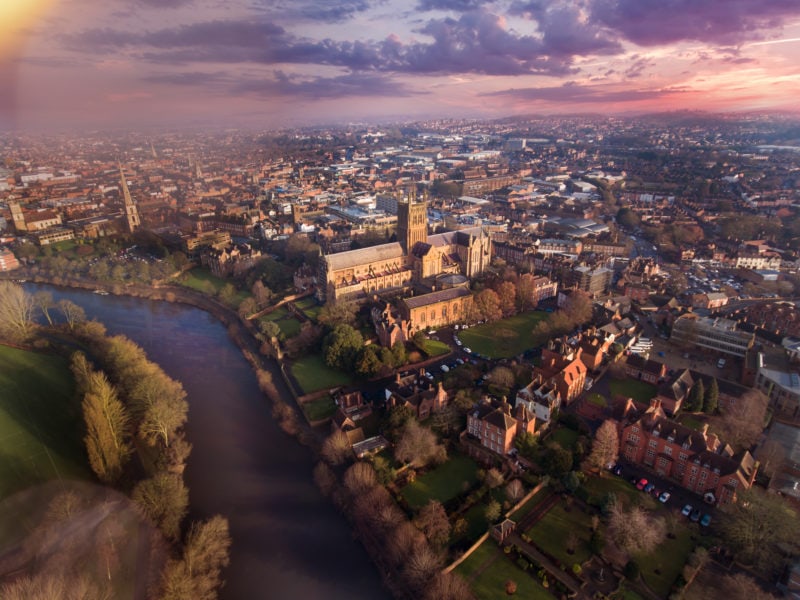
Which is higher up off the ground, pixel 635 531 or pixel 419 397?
pixel 635 531

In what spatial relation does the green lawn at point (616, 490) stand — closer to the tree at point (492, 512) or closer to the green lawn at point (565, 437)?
the green lawn at point (565, 437)

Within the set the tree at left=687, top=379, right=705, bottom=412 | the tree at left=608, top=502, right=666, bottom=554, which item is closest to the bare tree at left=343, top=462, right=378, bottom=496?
the tree at left=608, top=502, right=666, bottom=554

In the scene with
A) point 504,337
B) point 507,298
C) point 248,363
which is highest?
point 507,298

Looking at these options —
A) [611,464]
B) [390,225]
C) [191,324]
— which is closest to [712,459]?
[611,464]

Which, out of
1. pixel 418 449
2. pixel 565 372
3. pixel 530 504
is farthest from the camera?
pixel 565 372

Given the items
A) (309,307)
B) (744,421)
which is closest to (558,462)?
(744,421)

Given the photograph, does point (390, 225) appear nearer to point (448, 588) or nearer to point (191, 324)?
point (191, 324)

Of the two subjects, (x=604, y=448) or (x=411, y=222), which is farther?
(x=411, y=222)

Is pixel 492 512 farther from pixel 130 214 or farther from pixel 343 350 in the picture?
pixel 130 214
